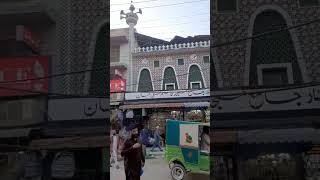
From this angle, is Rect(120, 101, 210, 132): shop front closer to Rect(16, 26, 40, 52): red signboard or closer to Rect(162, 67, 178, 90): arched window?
Rect(162, 67, 178, 90): arched window

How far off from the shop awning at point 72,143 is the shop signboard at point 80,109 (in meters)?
0.07

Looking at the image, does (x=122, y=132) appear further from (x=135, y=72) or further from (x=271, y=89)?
(x=271, y=89)

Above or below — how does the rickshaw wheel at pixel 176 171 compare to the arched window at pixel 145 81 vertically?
below

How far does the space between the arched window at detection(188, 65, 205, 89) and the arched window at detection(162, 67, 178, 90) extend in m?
0.05

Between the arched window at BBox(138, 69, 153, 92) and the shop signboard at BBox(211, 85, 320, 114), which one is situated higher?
the arched window at BBox(138, 69, 153, 92)

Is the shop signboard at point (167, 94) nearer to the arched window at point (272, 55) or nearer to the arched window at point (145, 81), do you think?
the arched window at point (145, 81)

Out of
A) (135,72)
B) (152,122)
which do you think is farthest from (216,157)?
(135,72)

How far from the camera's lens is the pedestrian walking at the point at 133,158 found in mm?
1659

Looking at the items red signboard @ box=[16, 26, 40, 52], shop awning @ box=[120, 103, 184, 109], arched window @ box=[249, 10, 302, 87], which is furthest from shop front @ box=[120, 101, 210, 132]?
red signboard @ box=[16, 26, 40, 52]

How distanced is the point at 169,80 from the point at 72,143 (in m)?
0.41

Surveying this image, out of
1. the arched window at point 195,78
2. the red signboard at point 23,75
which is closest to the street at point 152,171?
the arched window at point 195,78

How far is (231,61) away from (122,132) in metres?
0.48

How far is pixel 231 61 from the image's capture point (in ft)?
4.22

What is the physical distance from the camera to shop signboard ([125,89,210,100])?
4.60 ft
